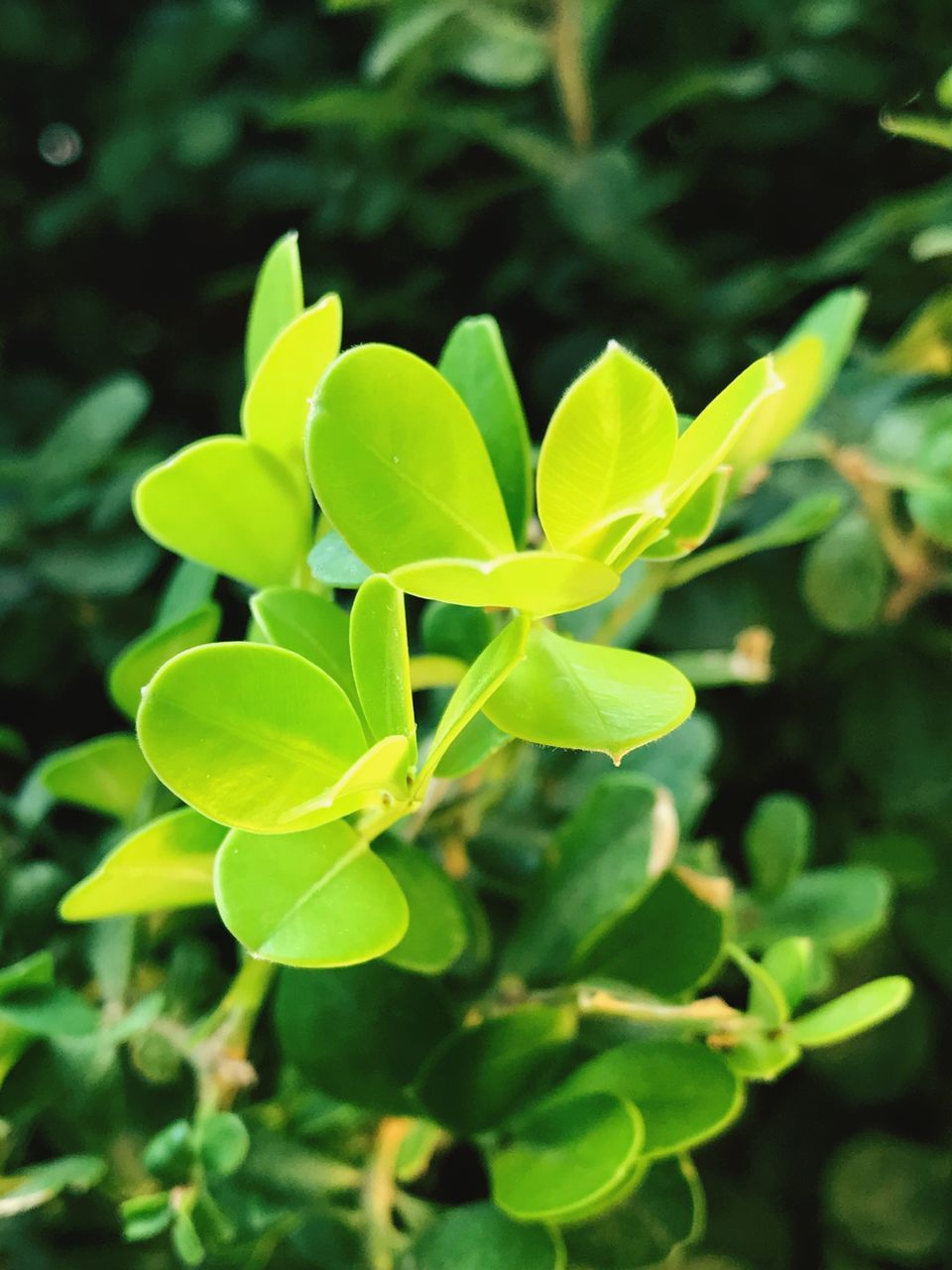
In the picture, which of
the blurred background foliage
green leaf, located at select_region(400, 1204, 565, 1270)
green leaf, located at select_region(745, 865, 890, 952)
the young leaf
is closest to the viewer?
the young leaf

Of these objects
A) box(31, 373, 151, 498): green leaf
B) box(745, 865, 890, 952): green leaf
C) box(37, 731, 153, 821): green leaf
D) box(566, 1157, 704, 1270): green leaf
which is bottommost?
box(745, 865, 890, 952): green leaf

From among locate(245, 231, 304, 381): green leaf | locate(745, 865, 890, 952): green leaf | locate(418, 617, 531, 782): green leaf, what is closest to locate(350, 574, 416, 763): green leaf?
locate(418, 617, 531, 782): green leaf

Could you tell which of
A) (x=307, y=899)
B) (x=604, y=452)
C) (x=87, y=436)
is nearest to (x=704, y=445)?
(x=604, y=452)

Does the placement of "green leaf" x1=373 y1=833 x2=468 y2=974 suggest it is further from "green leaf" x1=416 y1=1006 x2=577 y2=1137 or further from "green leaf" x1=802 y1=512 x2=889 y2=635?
"green leaf" x1=802 y1=512 x2=889 y2=635

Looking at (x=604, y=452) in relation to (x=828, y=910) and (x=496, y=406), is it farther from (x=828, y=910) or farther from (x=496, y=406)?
(x=828, y=910)

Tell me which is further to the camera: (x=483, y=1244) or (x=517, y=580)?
(x=483, y=1244)

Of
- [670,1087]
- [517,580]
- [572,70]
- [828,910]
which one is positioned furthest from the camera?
[572,70]

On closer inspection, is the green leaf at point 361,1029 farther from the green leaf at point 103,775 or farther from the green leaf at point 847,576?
the green leaf at point 847,576
